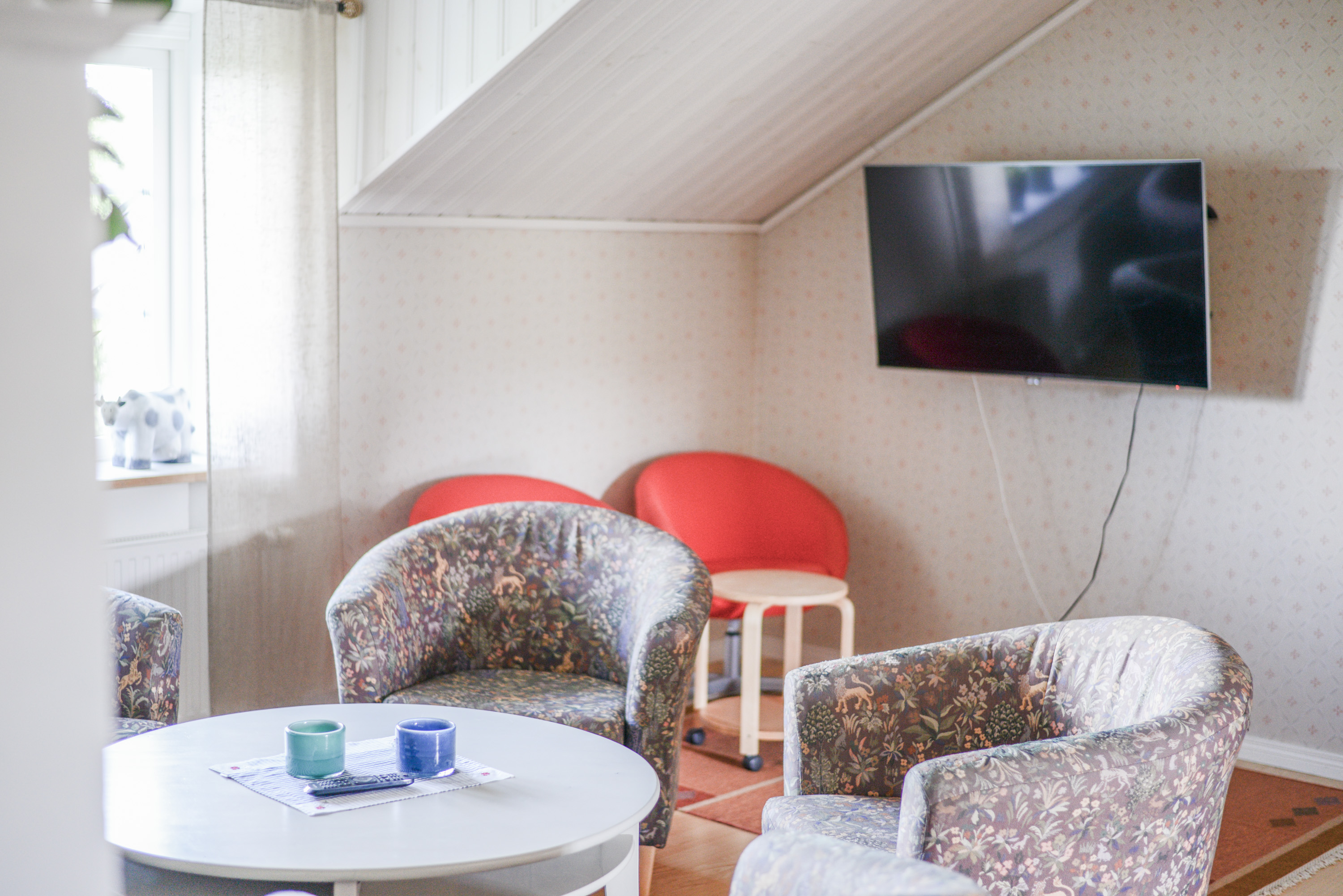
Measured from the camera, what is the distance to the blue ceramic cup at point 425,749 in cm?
219

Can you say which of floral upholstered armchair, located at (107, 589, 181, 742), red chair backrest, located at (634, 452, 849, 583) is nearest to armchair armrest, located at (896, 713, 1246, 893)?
floral upholstered armchair, located at (107, 589, 181, 742)

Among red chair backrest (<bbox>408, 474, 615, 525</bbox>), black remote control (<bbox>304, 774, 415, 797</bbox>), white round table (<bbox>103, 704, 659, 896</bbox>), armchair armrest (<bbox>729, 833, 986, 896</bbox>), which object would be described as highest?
red chair backrest (<bbox>408, 474, 615, 525</bbox>)

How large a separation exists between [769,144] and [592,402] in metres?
1.06

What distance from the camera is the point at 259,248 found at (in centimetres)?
345

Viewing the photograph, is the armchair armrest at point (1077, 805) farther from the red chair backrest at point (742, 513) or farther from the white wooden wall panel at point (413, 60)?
the red chair backrest at point (742, 513)

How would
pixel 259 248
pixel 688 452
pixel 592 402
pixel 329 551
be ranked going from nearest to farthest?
pixel 259 248, pixel 329 551, pixel 592 402, pixel 688 452

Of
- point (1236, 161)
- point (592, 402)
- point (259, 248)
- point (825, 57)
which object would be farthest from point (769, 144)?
point (259, 248)

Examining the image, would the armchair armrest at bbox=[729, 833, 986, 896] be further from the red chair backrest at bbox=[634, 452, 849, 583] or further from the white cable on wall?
the white cable on wall

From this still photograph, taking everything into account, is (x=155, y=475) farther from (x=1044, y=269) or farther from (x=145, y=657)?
(x=1044, y=269)

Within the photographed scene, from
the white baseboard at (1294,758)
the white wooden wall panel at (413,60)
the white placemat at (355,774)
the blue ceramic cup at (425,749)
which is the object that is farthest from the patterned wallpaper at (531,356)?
the white baseboard at (1294,758)

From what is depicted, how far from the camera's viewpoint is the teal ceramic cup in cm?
215

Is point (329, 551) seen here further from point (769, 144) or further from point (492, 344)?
point (769, 144)

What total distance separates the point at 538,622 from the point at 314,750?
1.14m

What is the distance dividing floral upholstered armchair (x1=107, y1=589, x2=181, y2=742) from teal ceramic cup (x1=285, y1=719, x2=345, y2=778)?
679 mm
